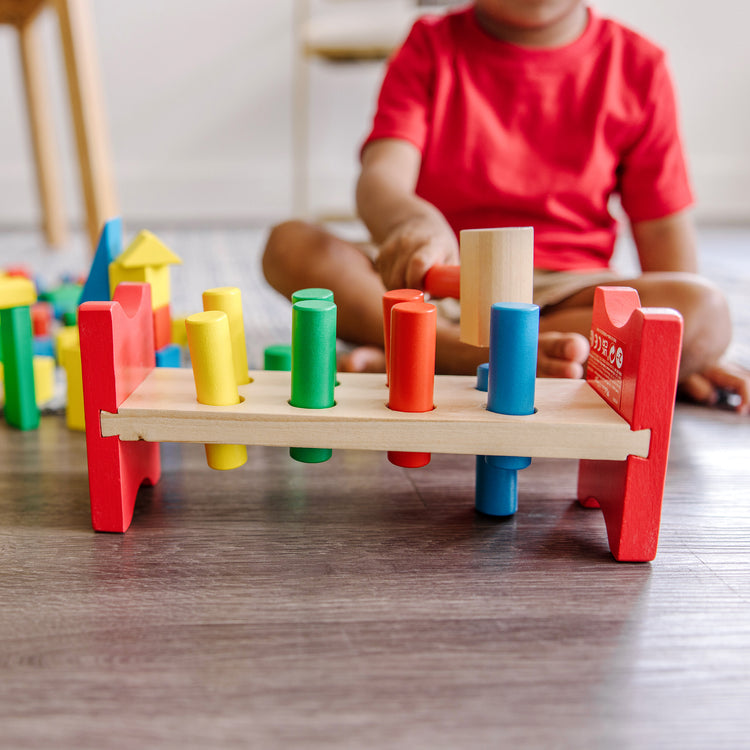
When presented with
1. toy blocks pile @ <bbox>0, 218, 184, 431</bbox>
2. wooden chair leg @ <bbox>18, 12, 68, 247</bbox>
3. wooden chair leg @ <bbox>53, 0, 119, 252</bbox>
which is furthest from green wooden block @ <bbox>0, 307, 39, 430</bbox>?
wooden chair leg @ <bbox>18, 12, 68, 247</bbox>

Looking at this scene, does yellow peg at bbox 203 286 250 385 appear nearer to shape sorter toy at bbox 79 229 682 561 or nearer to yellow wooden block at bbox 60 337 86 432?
shape sorter toy at bbox 79 229 682 561

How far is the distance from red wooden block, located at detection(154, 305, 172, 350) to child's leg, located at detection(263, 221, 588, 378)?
216 mm

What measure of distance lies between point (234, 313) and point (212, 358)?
0.06 meters

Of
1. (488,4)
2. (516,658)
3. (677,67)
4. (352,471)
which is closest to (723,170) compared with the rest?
(677,67)

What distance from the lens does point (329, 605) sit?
44cm

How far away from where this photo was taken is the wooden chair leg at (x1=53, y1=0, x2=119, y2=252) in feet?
4.27

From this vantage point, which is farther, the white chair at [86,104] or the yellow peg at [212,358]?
the white chair at [86,104]

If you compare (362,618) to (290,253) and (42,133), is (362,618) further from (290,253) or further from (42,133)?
(42,133)

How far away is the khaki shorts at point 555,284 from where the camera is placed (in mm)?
862

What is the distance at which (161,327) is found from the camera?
2.16 feet

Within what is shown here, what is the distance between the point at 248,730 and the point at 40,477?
14.7 inches

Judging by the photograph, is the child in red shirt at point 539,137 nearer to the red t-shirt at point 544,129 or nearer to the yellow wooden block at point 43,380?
the red t-shirt at point 544,129

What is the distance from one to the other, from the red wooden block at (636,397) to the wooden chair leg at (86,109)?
1.02 m

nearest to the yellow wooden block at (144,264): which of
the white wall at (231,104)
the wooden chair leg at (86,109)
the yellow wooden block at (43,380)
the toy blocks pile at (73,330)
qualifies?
the toy blocks pile at (73,330)
